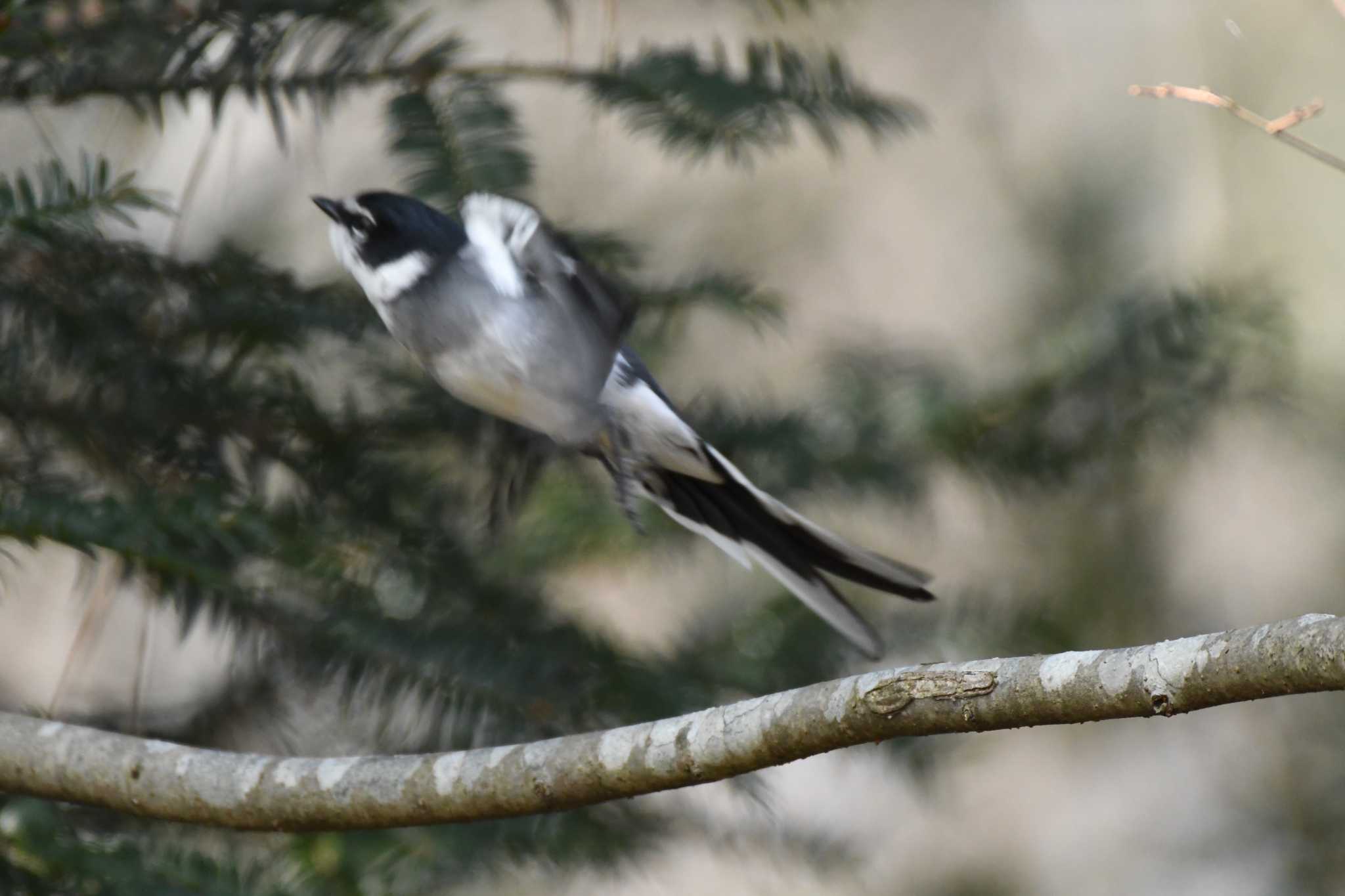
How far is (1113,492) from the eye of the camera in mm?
2189

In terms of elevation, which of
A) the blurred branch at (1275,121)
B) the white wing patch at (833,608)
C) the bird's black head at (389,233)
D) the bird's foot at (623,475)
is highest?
the blurred branch at (1275,121)

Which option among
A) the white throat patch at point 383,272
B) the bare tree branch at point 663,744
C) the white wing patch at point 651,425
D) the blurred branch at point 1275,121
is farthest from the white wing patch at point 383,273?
the blurred branch at point 1275,121

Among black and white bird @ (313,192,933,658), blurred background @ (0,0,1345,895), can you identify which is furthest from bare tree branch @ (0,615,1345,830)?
black and white bird @ (313,192,933,658)

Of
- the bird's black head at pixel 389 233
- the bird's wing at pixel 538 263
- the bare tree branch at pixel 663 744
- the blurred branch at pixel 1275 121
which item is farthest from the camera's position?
the bird's black head at pixel 389 233

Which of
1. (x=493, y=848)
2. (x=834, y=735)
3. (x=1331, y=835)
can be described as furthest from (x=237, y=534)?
(x=1331, y=835)

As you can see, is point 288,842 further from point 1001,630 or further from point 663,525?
point 1001,630

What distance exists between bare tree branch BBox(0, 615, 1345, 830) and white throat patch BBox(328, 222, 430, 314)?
36 centimetres

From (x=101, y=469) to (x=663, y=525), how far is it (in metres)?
0.50

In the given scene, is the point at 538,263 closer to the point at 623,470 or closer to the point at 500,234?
the point at 500,234

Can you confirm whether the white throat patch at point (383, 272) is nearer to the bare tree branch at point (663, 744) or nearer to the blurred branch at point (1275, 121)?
the bare tree branch at point (663, 744)

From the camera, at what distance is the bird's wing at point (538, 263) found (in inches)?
36.0

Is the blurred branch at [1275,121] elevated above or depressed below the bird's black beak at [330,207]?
above

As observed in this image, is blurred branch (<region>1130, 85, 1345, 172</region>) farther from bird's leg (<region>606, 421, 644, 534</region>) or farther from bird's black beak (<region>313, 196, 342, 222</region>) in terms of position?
bird's black beak (<region>313, 196, 342, 222</region>)

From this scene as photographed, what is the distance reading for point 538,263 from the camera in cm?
100
